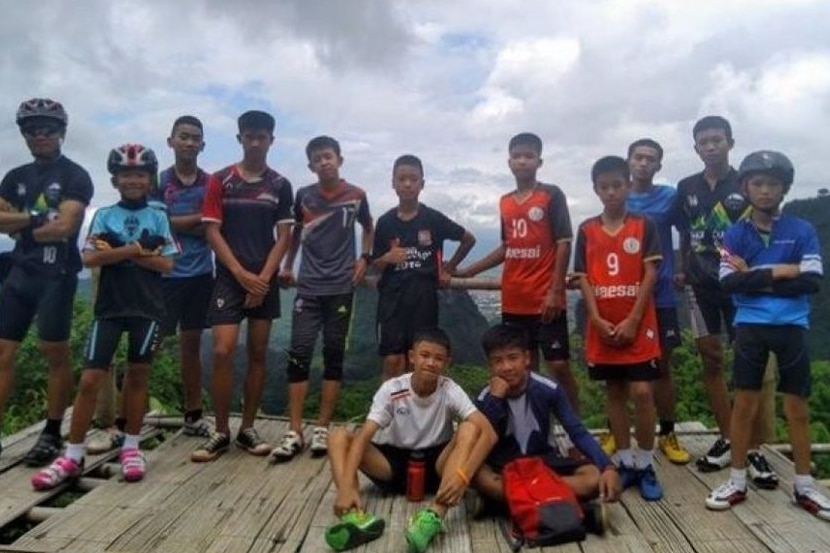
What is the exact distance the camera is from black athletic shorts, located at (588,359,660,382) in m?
4.64

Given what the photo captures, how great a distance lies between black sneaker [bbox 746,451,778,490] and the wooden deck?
0.08 m

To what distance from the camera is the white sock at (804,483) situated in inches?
167

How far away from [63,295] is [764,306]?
4.32m

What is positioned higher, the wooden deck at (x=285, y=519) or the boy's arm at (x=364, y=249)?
the boy's arm at (x=364, y=249)

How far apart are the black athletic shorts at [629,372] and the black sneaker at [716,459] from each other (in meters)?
0.78

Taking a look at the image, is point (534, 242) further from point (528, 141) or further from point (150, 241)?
point (150, 241)

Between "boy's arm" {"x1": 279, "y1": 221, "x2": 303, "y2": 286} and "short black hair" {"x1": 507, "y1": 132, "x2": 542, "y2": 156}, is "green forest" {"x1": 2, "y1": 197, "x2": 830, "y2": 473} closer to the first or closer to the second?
"boy's arm" {"x1": 279, "y1": 221, "x2": 303, "y2": 286}

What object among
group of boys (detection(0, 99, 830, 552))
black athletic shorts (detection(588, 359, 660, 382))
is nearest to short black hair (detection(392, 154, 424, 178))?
group of boys (detection(0, 99, 830, 552))

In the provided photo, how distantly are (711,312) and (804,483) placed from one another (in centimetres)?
132

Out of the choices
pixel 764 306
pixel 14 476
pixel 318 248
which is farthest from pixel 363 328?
pixel 764 306

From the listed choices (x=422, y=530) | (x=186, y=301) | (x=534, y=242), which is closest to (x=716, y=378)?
(x=534, y=242)

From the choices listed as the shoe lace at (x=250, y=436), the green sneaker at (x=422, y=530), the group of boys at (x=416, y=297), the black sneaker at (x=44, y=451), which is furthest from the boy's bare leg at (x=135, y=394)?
the green sneaker at (x=422, y=530)

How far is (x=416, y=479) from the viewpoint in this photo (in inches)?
172

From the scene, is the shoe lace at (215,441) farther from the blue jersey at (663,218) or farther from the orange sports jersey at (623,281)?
the blue jersey at (663,218)
